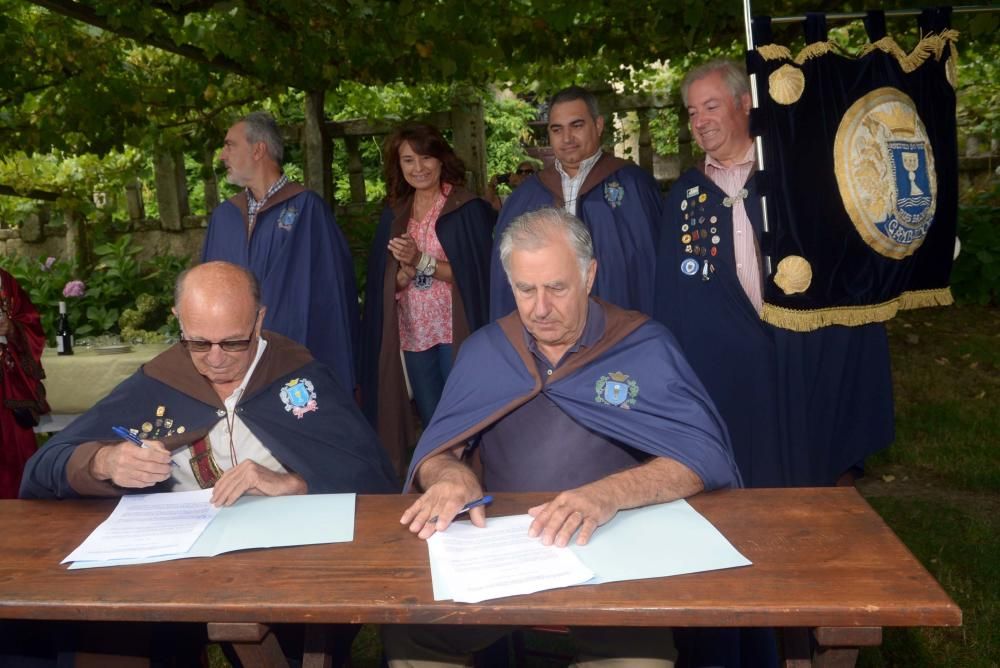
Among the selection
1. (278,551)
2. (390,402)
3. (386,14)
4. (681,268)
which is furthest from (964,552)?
(386,14)

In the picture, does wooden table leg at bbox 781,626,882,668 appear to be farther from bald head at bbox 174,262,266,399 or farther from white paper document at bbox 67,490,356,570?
bald head at bbox 174,262,266,399

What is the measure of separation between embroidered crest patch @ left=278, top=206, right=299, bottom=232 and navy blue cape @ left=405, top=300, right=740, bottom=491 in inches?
85.7

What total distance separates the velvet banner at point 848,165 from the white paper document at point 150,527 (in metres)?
2.46

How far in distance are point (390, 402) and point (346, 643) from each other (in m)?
2.61

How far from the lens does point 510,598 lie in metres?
2.03

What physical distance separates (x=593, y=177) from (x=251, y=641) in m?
3.17

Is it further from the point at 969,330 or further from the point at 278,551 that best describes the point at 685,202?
the point at 969,330

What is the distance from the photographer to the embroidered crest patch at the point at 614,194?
475 centimetres

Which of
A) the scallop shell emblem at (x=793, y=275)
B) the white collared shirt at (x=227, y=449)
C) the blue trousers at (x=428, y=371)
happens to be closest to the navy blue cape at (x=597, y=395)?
the white collared shirt at (x=227, y=449)

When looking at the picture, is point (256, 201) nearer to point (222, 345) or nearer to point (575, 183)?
point (575, 183)

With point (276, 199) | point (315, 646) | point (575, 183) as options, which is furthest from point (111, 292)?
point (315, 646)

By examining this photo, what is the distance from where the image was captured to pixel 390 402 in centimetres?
554

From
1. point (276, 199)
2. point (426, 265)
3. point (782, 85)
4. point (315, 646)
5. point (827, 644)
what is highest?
point (782, 85)

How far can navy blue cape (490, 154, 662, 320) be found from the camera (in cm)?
472
